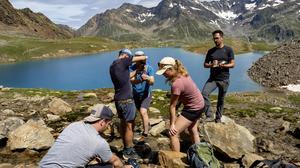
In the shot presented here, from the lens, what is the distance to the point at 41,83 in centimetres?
8469

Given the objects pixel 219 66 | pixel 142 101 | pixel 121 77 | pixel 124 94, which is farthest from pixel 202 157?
pixel 219 66

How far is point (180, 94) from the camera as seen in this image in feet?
34.8

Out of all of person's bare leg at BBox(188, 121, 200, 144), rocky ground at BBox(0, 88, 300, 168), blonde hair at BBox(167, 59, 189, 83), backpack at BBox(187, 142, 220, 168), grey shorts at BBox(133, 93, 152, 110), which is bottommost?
rocky ground at BBox(0, 88, 300, 168)

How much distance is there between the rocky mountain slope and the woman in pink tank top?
57.3 m

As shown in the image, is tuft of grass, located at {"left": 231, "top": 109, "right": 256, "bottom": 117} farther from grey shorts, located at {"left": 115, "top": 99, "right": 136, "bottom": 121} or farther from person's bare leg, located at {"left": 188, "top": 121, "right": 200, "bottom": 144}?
grey shorts, located at {"left": 115, "top": 99, "right": 136, "bottom": 121}

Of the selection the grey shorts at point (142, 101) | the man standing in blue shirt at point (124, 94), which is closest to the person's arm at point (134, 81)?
the grey shorts at point (142, 101)

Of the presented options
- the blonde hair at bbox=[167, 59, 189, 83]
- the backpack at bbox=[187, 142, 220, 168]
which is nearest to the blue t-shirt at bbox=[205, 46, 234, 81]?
the blonde hair at bbox=[167, 59, 189, 83]

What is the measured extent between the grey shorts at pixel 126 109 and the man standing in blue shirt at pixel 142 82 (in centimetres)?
159

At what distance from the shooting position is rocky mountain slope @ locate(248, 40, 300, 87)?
66.2 m

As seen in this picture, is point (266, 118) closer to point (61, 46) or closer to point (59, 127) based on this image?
point (59, 127)

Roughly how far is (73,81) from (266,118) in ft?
227

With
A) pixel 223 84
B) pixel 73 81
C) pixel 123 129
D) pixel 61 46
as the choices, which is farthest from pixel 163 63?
pixel 61 46

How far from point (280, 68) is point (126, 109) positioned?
65.8m

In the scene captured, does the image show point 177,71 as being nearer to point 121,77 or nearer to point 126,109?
point 121,77
